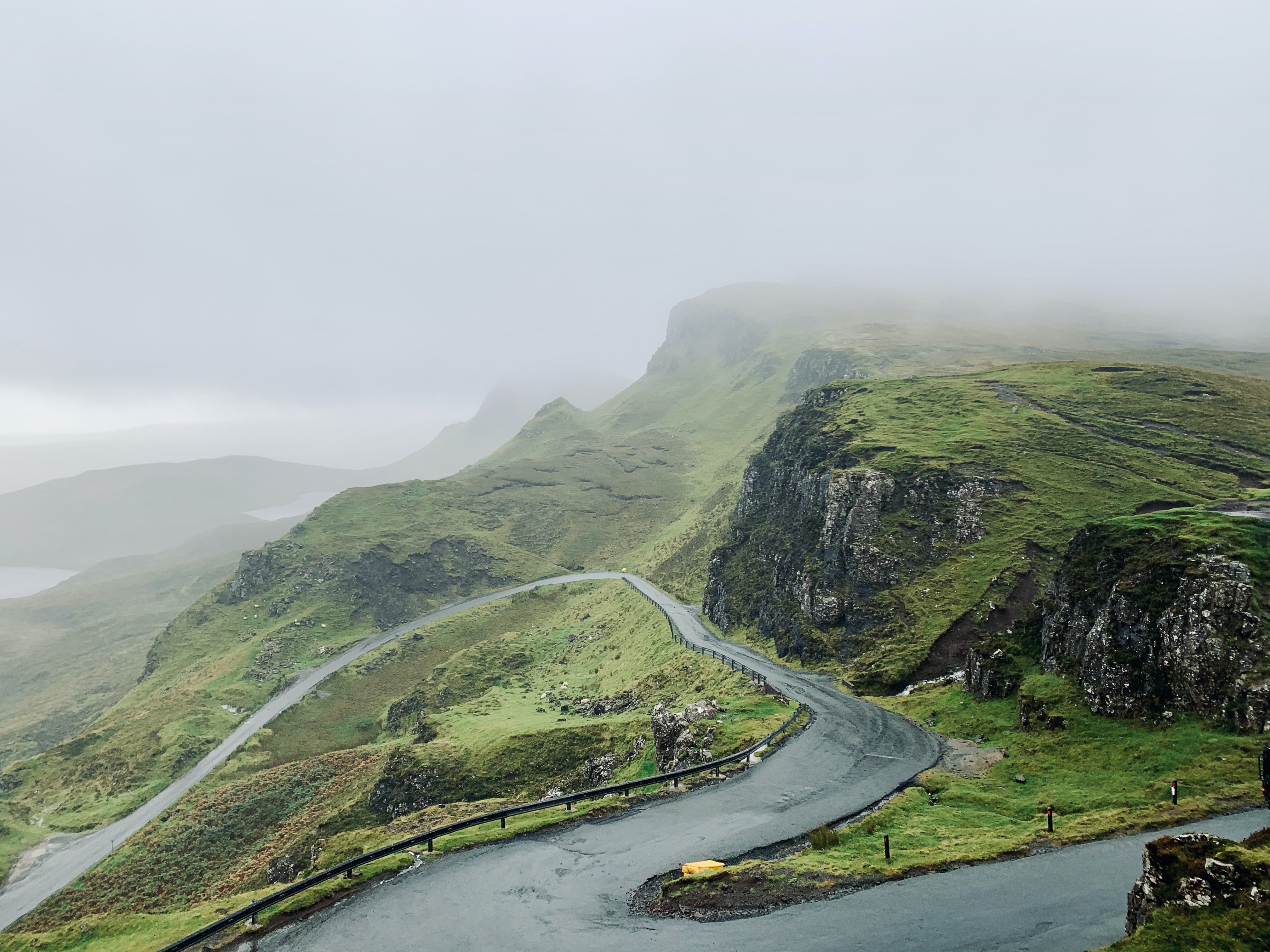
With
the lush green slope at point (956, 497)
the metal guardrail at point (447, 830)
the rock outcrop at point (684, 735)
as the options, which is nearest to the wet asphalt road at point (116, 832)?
the metal guardrail at point (447, 830)

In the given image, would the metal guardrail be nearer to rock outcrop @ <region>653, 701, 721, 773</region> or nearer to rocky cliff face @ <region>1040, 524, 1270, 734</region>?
rock outcrop @ <region>653, 701, 721, 773</region>

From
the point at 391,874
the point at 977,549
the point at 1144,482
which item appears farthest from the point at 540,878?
the point at 1144,482

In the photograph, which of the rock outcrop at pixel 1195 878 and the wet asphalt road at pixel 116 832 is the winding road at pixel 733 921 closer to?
the rock outcrop at pixel 1195 878

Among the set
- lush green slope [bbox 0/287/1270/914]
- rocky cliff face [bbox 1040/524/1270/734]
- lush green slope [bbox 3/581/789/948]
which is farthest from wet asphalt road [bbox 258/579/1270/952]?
lush green slope [bbox 0/287/1270/914]

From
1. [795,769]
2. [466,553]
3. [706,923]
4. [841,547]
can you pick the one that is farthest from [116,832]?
[466,553]

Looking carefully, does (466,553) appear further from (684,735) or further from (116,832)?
(684,735)

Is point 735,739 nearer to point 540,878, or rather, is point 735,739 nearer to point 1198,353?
point 540,878
